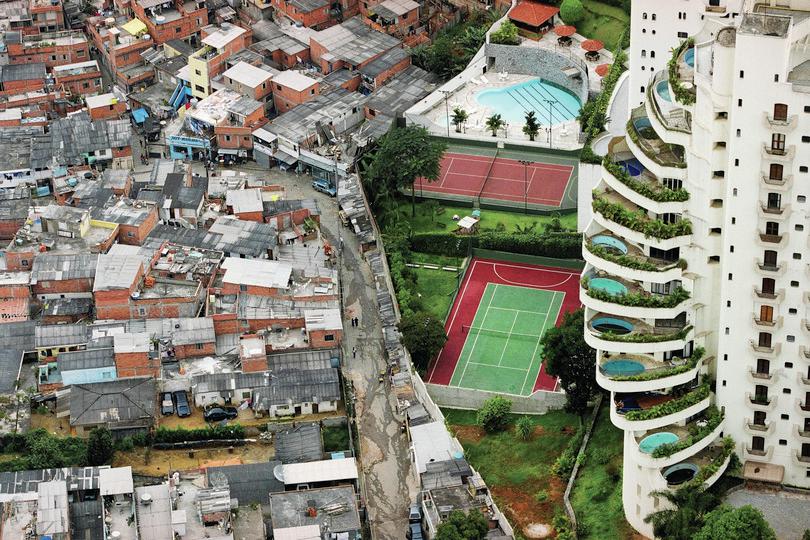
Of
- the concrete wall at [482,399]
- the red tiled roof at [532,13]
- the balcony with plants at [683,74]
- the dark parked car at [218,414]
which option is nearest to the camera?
the balcony with plants at [683,74]

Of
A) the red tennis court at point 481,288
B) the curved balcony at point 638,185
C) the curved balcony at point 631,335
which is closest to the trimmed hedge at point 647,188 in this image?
the curved balcony at point 638,185

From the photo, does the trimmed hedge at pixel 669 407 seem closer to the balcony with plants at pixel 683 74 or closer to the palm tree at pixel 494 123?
the balcony with plants at pixel 683 74

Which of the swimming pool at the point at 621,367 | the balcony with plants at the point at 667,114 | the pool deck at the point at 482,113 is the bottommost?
the pool deck at the point at 482,113

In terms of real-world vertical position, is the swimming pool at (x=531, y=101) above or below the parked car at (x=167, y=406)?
above

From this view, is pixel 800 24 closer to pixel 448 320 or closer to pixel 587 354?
pixel 587 354

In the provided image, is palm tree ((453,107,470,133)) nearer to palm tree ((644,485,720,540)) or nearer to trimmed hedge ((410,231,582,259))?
trimmed hedge ((410,231,582,259))

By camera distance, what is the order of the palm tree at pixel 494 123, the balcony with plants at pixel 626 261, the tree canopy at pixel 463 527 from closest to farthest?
the balcony with plants at pixel 626 261 < the tree canopy at pixel 463 527 < the palm tree at pixel 494 123

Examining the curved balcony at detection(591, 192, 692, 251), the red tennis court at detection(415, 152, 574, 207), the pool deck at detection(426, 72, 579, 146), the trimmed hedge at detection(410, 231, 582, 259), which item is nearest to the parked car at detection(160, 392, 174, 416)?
the trimmed hedge at detection(410, 231, 582, 259)

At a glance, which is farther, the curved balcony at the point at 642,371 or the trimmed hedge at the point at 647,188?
the curved balcony at the point at 642,371
